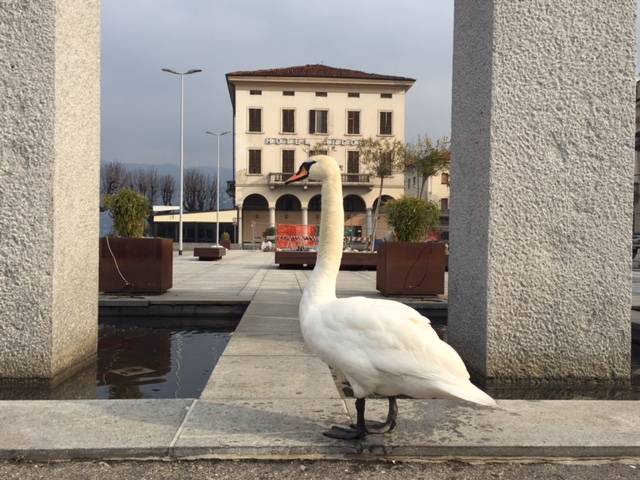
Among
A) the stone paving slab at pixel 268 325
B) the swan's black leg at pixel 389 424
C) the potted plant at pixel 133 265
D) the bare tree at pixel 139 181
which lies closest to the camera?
the swan's black leg at pixel 389 424

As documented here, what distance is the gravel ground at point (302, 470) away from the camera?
255 centimetres

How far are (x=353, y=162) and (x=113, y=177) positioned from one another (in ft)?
112

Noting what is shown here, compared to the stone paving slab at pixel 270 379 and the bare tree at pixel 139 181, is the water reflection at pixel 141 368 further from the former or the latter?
the bare tree at pixel 139 181

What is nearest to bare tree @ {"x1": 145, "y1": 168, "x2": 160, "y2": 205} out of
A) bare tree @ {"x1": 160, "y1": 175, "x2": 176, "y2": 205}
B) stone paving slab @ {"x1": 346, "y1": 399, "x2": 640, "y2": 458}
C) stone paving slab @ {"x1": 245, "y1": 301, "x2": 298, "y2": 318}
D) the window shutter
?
bare tree @ {"x1": 160, "y1": 175, "x2": 176, "y2": 205}

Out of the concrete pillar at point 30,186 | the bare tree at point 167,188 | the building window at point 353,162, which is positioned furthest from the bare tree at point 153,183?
the concrete pillar at point 30,186

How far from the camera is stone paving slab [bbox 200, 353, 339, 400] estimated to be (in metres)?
3.70

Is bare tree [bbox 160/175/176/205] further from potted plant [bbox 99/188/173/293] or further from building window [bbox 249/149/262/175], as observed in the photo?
potted plant [bbox 99/188/173/293]

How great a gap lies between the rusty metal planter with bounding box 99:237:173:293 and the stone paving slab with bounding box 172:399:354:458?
562 cm

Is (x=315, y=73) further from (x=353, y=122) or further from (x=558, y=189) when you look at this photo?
(x=558, y=189)

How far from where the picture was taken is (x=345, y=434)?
2859 millimetres

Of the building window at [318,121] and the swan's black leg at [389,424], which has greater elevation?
the building window at [318,121]

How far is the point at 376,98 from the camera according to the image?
4816 centimetres

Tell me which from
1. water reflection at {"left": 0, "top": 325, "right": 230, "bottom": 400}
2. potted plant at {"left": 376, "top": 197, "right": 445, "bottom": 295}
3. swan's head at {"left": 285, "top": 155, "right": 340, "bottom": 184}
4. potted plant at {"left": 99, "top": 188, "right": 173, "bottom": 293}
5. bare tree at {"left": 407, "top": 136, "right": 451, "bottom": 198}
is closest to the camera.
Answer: swan's head at {"left": 285, "top": 155, "right": 340, "bottom": 184}

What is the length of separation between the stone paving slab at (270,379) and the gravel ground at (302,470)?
3.06 feet
